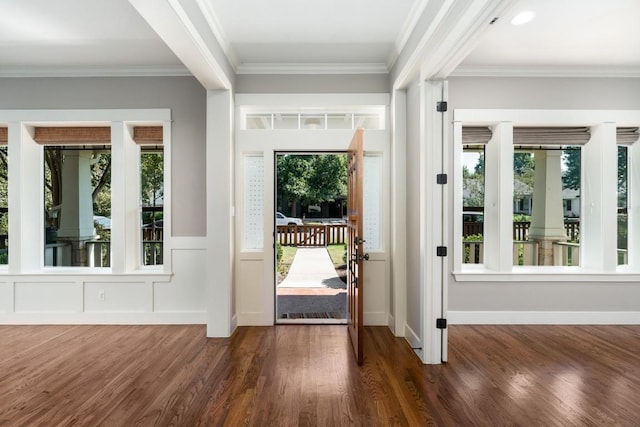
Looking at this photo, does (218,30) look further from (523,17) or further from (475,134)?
(475,134)

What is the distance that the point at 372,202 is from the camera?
3963 mm

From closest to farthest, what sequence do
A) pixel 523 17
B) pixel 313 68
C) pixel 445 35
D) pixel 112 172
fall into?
pixel 445 35, pixel 523 17, pixel 313 68, pixel 112 172

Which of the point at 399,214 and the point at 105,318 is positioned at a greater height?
the point at 399,214

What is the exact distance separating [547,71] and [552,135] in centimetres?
71

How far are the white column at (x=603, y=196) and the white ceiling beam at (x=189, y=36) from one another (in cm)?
412

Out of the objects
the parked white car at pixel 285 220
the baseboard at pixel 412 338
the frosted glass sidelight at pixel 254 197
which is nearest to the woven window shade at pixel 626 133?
the baseboard at pixel 412 338

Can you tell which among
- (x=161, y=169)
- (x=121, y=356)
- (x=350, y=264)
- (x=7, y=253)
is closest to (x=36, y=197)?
(x=7, y=253)

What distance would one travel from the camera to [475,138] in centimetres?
402

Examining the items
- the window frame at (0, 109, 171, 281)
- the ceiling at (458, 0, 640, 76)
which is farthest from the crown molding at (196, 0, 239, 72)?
the ceiling at (458, 0, 640, 76)

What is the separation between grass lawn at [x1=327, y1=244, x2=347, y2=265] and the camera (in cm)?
810

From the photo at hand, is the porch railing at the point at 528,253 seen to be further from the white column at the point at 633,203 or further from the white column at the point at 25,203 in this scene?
the white column at the point at 25,203

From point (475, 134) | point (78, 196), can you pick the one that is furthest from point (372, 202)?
point (78, 196)

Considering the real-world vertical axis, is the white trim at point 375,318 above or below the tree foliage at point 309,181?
below

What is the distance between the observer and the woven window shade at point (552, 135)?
158 inches
